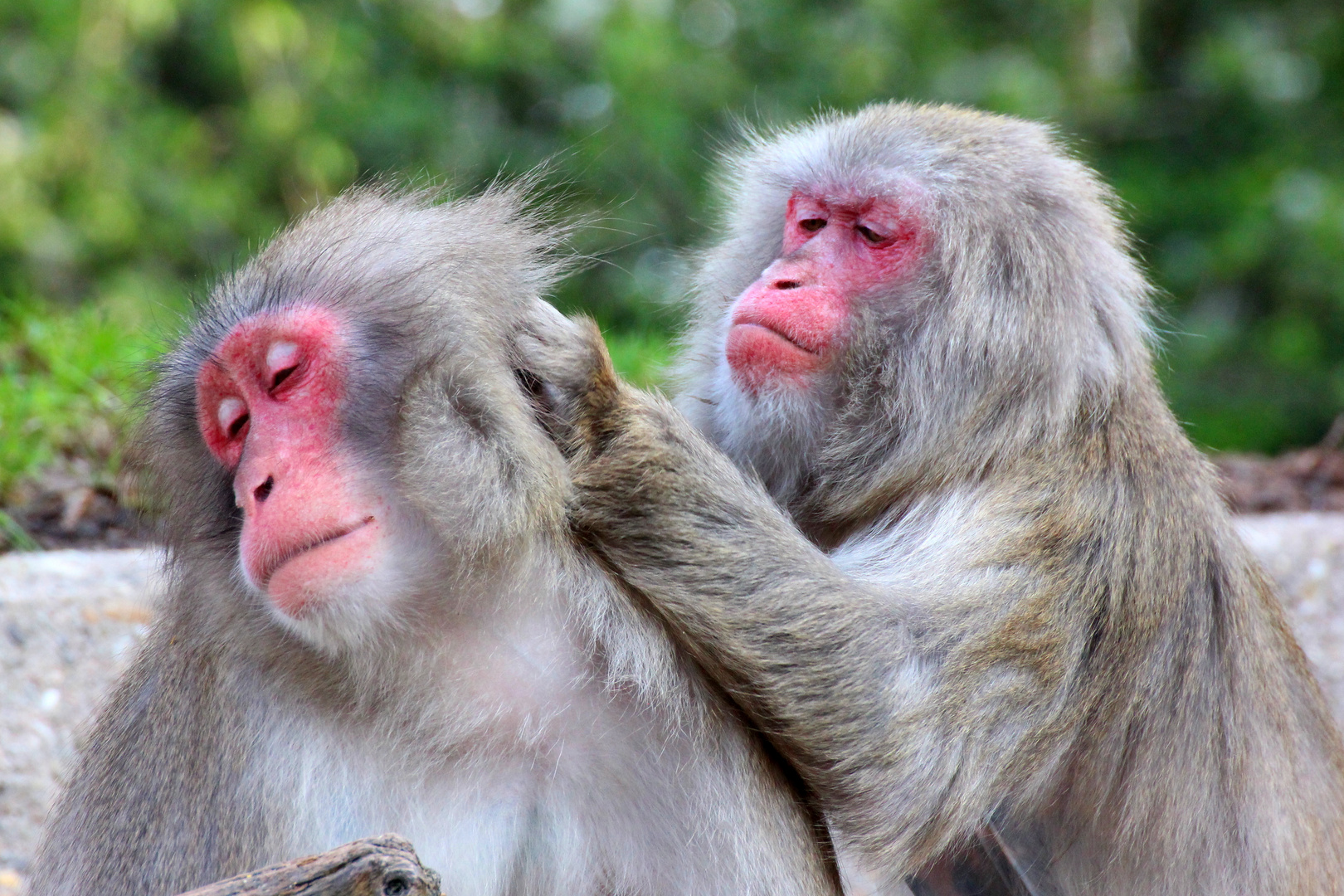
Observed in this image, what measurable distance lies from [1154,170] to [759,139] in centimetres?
877

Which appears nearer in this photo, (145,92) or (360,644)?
(360,644)

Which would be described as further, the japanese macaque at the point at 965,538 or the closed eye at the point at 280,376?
the japanese macaque at the point at 965,538

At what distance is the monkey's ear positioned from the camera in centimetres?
278

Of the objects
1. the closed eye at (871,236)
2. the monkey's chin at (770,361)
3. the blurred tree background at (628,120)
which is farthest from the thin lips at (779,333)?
the blurred tree background at (628,120)

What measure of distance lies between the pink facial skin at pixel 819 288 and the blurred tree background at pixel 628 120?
469 cm

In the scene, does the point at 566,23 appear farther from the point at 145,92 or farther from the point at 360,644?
the point at 360,644

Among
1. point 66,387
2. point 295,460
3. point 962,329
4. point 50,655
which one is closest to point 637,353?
point 66,387

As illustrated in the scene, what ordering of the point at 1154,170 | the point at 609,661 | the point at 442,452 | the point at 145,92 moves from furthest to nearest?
the point at 1154,170 < the point at 145,92 < the point at 609,661 < the point at 442,452

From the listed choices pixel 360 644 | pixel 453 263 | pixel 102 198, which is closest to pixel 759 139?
pixel 453 263

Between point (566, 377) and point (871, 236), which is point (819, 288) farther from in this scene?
point (566, 377)

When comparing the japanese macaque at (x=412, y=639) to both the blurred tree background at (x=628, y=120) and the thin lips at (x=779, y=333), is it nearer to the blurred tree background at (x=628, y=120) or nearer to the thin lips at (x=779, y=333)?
the thin lips at (x=779, y=333)

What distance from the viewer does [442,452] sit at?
255 cm

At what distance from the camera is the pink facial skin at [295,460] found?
2.48 metres

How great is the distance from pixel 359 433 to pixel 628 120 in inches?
324
